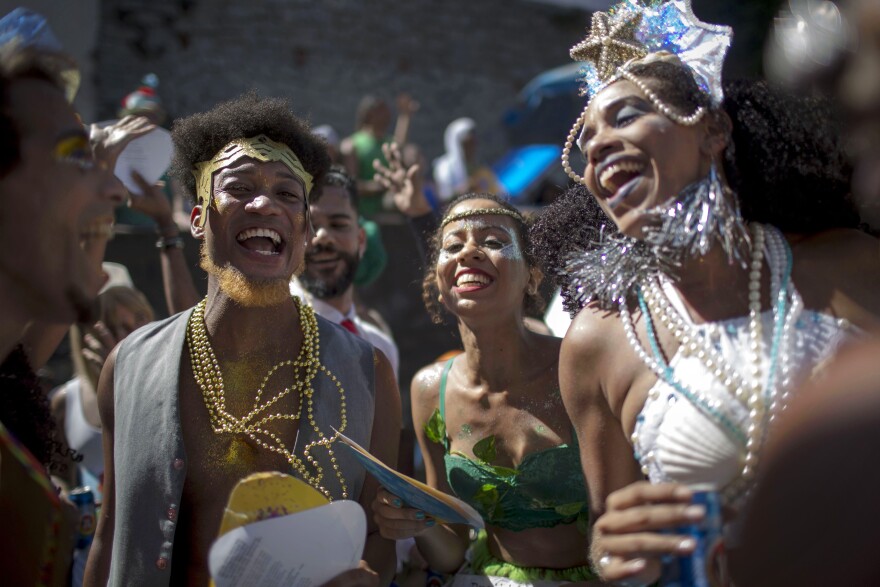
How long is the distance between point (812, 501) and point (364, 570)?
1.15m

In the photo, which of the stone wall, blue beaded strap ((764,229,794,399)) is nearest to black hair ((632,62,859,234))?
blue beaded strap ((764,229,794,399))

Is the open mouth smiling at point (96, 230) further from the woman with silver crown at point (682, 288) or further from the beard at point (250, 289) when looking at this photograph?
the woman with silver crown at point (682, 288)

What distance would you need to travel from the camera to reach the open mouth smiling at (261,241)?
105 inches

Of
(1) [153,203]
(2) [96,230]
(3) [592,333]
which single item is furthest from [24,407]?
(3) [592,333]

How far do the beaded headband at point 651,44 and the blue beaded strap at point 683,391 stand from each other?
52 cm

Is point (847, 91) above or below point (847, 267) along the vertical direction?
above

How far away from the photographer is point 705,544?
1.66 meters

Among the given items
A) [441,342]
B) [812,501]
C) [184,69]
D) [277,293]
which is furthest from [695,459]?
[184,69]

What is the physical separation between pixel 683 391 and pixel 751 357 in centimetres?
17

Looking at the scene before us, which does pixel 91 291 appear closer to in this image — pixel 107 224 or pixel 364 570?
pixel 107 224

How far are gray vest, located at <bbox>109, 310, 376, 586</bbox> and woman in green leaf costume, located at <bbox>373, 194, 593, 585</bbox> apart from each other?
45 centimetres

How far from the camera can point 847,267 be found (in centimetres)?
192

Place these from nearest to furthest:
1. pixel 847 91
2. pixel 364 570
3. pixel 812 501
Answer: pixel 812 501 < pixel 847 91 < pixel 364 570

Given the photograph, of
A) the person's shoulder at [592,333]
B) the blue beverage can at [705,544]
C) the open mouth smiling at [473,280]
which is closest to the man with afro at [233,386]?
the open mouth smiling at [473,280]
